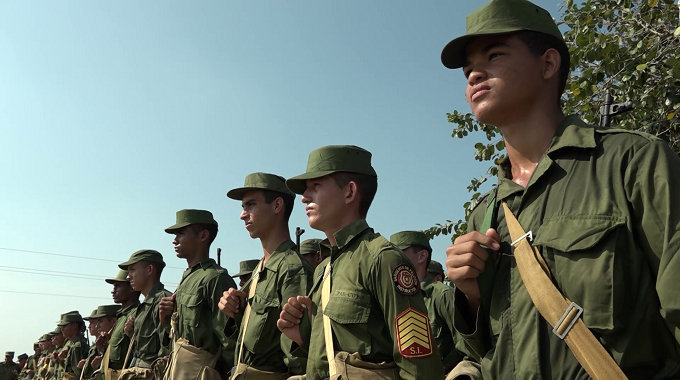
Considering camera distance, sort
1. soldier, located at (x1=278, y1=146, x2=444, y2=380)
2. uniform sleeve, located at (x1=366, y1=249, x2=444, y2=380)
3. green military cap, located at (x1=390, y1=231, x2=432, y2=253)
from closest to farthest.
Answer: uniform sleeve, located at (x1=366, y1=249, x2=444, y2=380) < soldier, located at (x1=278, y1=146, x2=444, y2=380) < green military cap, located at (x1=390, y1=231, x2=432, y2=253)

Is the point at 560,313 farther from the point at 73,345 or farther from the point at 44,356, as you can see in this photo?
the point at 44,356

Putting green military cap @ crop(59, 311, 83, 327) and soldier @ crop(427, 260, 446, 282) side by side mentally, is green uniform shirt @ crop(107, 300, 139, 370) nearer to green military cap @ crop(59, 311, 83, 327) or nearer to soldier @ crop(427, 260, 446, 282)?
soldier @ crop(427, 260, 446, 282)

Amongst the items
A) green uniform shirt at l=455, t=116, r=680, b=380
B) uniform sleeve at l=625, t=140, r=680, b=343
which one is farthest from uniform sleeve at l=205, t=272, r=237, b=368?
uniform sleeve at l=625, t=140, r=680, b=343

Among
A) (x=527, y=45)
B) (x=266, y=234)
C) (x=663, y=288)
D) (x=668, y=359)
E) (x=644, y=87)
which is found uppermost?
(x=644, y=87)

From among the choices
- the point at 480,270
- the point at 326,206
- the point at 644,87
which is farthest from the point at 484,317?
the point at 644,87

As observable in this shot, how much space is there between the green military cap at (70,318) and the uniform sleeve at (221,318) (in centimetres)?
1325

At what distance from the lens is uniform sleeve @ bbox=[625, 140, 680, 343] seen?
196 centimetres

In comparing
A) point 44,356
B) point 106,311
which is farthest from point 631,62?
point 44,356

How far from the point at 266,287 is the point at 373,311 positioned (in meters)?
2.27

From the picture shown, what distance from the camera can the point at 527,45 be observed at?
2707 mm

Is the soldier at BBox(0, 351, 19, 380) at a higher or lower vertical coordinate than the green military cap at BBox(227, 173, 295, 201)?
higher

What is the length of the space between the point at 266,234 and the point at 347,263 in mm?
2485

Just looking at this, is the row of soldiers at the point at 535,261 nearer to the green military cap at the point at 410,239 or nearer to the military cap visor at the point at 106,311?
the green military cap at the point at 410,239

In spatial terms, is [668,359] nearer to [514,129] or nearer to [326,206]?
[514,129]
